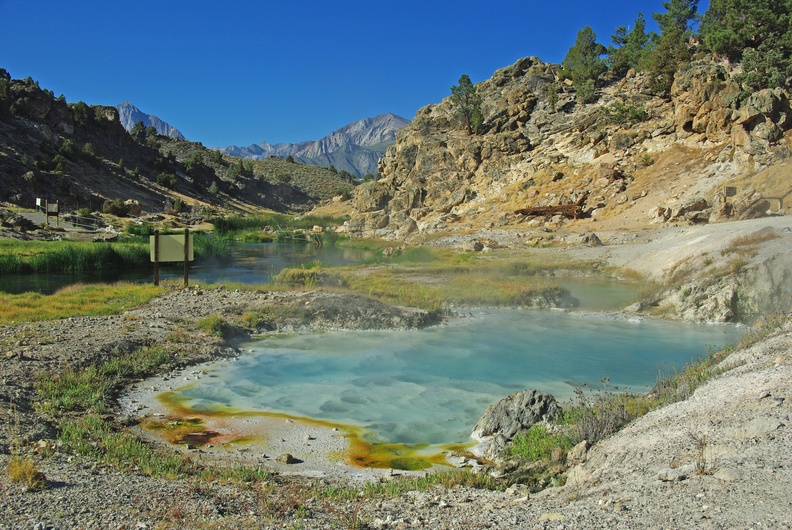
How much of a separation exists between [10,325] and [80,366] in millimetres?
4835

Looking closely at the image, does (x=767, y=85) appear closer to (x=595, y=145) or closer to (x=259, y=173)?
(x=595, y=145)

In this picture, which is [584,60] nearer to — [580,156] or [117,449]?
[580,156]

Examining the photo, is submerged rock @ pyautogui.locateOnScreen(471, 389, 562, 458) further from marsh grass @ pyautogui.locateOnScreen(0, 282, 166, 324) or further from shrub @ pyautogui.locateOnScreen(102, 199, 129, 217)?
shrub @ pyautogui.locateOnScreen(102, 199, 129, 217)

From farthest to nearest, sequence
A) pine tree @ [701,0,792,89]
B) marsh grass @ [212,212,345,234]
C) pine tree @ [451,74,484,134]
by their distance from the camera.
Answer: pine tree @ [451,74,484,134], marsh grass @ [212,212,345,234], pine tree @ [701,0,792,89]

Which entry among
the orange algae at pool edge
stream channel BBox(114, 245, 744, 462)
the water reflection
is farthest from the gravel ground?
the water reflection

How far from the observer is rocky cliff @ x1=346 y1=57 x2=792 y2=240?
4369 cm

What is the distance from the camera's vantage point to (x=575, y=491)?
6.32 m

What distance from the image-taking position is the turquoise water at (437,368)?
37.6ft

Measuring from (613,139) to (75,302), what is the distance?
5257 centimetres

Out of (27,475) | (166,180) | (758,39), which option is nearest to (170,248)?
→ (27,475)

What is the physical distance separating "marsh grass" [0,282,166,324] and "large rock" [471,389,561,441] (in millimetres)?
13635

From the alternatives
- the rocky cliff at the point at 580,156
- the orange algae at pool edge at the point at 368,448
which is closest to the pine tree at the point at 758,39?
the rocky cliff at the point at 580,156

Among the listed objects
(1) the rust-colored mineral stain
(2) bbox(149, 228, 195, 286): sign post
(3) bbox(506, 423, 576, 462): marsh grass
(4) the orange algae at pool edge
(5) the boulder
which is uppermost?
(5) the boulder

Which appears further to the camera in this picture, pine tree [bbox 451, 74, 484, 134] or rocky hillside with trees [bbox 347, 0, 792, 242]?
pine tree [bbox 451, 74, 484, 134]
